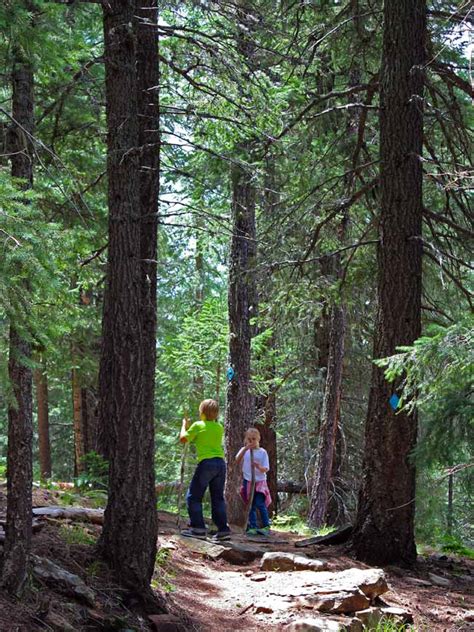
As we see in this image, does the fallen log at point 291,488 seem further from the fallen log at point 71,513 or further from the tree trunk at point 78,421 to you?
the fallen log at point 71,513

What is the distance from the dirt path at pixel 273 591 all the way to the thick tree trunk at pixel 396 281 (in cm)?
45

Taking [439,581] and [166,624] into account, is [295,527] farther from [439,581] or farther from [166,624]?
[166,624]

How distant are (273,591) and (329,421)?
7.00 meters

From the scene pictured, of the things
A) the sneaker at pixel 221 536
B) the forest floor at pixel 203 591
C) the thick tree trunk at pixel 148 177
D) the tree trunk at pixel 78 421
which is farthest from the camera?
the tree trunk at pixel 78 421

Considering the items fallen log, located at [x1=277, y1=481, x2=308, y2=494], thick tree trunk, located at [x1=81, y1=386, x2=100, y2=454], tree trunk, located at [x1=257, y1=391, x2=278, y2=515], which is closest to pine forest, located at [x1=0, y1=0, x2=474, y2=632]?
tree trunk, located at [x1=257, y1=391, x2=278, y2=515]

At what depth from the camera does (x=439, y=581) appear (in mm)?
8102

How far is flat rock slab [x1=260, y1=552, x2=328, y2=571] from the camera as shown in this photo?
26.5 ft

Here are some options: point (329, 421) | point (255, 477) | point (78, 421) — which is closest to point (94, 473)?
point (255, 477)

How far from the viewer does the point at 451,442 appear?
20.8 feet

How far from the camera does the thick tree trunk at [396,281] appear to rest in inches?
334

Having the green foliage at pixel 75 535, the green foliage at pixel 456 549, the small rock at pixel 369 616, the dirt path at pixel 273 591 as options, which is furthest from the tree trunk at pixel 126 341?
the green foliage at pixel 456 549

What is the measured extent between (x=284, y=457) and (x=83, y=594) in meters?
14.0

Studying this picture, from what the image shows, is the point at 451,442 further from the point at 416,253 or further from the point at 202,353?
the point at 202,353

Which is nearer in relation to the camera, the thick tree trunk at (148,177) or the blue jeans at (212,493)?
the thick tree trunk at (148,177)
